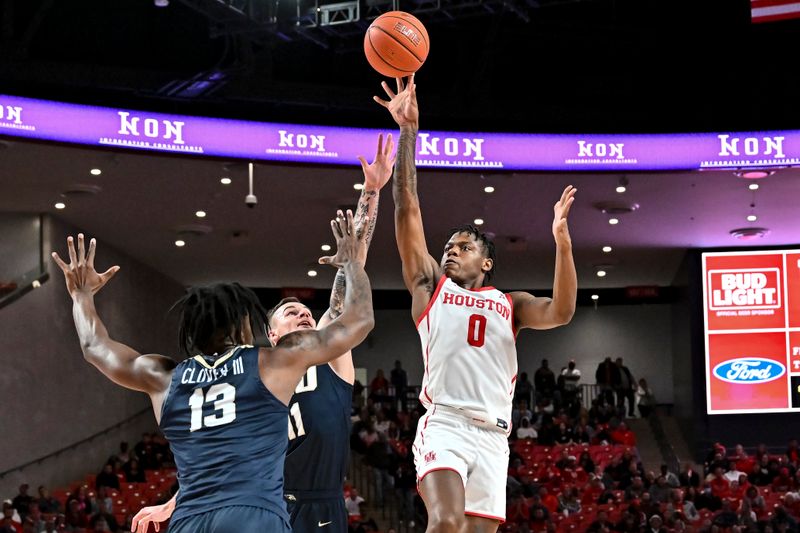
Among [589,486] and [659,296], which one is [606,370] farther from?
[589,486]

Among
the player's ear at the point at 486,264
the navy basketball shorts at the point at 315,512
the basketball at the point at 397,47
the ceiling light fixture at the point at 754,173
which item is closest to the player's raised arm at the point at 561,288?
the player's ear at the point at 486,264

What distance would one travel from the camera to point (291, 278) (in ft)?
96.0

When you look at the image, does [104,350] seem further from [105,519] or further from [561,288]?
[105,519]

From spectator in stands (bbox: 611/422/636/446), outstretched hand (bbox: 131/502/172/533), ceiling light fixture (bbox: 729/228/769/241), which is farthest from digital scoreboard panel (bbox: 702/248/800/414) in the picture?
outstretched hand (bbox: 131/502/172/533)

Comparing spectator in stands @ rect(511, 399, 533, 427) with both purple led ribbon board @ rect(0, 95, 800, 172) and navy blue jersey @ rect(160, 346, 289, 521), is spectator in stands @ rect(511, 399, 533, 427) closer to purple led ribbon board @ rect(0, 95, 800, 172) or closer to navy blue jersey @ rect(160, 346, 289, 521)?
purple led ribbon board @ rect(0, 95, 800, 172)

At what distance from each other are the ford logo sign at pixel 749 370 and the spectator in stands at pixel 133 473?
11455mm

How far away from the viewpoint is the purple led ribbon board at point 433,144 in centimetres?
1727

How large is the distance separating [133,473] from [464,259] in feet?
50.6

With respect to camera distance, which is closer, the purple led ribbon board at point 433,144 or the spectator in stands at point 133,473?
the purple led ribbon board at point 433,144

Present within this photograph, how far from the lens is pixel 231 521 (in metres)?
4.09

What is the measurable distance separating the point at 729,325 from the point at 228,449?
814 inches

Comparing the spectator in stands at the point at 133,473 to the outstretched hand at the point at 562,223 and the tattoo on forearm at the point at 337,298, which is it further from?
the outstretched hand at the point at 562,223

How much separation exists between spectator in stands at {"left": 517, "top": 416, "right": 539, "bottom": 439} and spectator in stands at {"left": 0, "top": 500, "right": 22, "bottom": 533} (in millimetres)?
10464

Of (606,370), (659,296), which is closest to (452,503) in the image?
(606,370)
